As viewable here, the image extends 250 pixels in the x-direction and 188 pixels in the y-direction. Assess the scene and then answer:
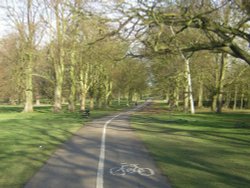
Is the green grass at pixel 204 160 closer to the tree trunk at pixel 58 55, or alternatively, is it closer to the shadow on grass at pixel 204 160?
the shadow on grass at pixel 204 160

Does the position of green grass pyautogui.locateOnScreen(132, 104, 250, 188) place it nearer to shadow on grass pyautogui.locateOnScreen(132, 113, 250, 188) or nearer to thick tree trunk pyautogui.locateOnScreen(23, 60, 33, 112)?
shadow on grass pyautogui.locateOnScreen(132, 113, 250, 188)

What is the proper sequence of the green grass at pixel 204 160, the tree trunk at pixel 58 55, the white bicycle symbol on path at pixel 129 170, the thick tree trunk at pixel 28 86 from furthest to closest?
the thick tree trunk at pixel 28 86 < the tree trunk at pixel 58 55 < the white bicycle symbol on path at pixel 129 170 < the green grass at pixel 204 160

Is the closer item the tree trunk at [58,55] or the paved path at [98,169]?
the paved path at [98,169]

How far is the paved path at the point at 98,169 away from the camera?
8.54 meters

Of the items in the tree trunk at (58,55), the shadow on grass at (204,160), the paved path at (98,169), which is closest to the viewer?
the paved path at (98,169)

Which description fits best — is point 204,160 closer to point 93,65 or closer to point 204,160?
point 204,160

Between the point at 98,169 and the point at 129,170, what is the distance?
83 cm

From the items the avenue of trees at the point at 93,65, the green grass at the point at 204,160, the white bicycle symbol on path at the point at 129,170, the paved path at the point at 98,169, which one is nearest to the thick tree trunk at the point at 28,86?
the avenue of trees at the point at 93,65

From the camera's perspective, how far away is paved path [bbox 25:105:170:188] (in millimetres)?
8539

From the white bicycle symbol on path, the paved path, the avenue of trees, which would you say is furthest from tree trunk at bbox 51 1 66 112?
the white bicycle symbol on path

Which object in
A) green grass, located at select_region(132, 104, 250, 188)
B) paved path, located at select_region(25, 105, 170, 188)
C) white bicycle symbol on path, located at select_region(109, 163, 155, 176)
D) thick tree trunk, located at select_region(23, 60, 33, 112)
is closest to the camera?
paved path, located at select_region(25, 105, 170, 188)

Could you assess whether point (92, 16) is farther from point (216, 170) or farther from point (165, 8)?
point (216, 170)

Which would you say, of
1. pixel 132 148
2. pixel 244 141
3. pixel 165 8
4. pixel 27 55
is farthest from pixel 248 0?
pixel 27 55

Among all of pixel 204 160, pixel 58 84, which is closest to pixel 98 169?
pixel 204 160
